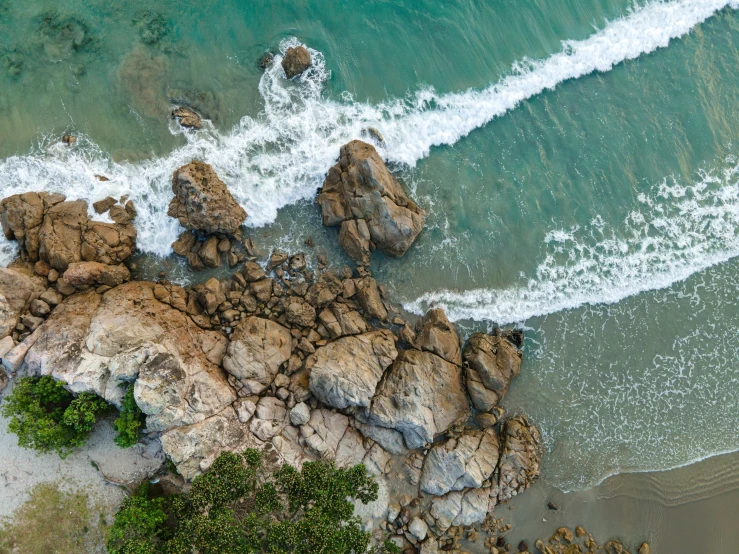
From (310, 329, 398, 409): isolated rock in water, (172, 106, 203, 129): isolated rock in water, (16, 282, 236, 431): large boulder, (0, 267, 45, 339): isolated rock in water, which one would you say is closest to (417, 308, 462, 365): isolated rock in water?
(310, 329, 398, 409): isolated rock in water

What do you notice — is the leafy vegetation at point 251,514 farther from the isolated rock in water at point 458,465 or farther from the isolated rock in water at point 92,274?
the isolated rock in water at point 92,274

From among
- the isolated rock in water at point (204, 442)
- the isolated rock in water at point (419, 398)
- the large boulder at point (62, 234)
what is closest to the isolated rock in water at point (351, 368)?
the isolated rock in water at point (419, 398)

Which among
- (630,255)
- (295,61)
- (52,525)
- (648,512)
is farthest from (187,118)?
(648,512)

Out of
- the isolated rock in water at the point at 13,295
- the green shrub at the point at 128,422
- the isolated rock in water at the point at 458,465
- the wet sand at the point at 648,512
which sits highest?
the isolated rock in water at the point at 13,295

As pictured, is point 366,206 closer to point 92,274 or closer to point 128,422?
point 92,274

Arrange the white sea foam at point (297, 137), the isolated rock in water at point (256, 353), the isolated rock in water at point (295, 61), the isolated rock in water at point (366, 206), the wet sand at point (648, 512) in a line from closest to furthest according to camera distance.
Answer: the isolated rock in water at point (256, 353), the isolated rock in water at point (366, 206), the wet sand at point (648, 512), the white sea foam at point (297, 137), the isolated rock in water at point (295, 61)

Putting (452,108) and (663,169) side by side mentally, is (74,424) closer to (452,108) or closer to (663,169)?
(452,108)
